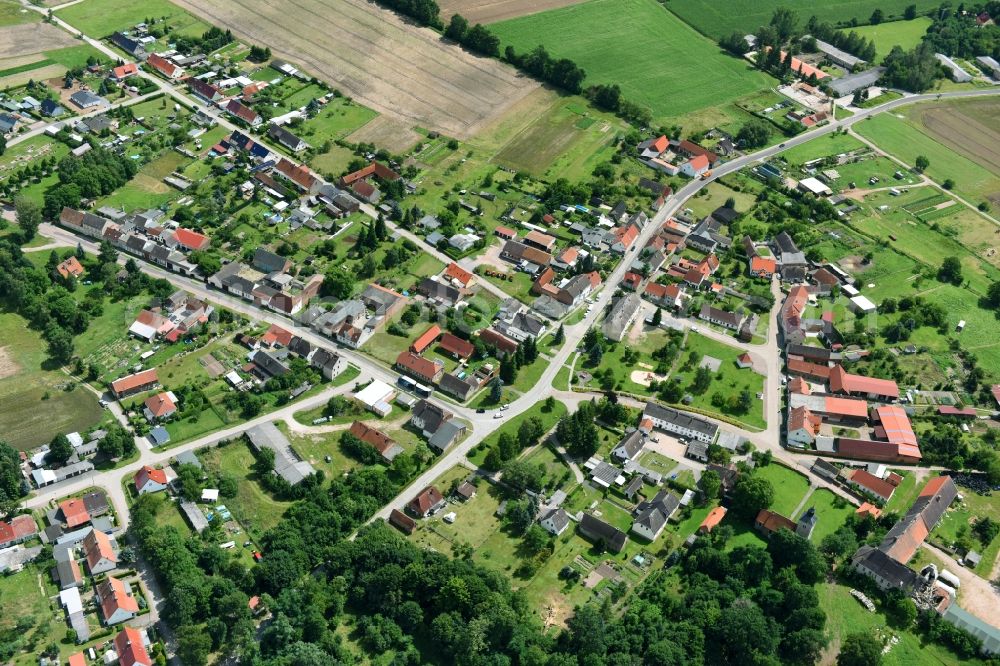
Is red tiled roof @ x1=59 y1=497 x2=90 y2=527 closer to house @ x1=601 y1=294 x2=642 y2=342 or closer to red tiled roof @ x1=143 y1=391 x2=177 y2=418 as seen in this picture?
red tiled roof @ x1=143 y1=391 x2=177 y2=418

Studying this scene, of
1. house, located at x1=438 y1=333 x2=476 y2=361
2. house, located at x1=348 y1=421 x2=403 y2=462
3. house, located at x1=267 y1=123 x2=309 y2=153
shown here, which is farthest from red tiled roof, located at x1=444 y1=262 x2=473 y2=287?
house, located at x1=267 y1=123 x2=309 y2=153

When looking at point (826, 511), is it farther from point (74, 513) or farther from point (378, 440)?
point (74, 513)

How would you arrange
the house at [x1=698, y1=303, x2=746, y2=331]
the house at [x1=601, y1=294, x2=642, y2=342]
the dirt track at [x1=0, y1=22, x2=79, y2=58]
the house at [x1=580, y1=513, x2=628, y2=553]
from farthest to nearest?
1. the dirt track at [x1=0, y1=22, x2=79, y2=58]
2. the house at [x1=698, y1=303, x2=746, y2=331]
3. the house at [x1=601, y1=294, x2=642, y2=342]
4. the house at [x1=580, y1=513, x2=628, y2=553]

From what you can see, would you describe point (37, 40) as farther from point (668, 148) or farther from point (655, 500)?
point (655, 500)

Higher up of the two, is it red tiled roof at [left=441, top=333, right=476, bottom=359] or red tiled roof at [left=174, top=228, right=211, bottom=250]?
red tiled roof at [left=441, top=333, right=476, bottom=359]

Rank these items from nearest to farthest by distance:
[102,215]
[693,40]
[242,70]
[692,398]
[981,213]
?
[692,398]
[102,215]
[981,213]
[242,70]
[693,40]

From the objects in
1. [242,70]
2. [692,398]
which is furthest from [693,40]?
[692,398]
